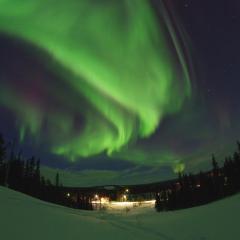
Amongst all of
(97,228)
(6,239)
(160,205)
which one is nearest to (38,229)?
(6,239)

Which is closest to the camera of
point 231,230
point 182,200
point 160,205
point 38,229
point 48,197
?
point 38,229

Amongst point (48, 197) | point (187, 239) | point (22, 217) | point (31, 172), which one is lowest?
point (187, 239)

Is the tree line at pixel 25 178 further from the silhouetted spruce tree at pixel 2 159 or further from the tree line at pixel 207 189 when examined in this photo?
the tree line at pixel 207 189

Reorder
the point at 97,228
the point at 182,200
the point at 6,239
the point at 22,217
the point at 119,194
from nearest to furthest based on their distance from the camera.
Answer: the point at 6,239
the point at 22,217
the point at 97,228
the point at 182,200
the point at 119,194

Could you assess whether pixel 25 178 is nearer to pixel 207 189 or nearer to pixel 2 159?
pixel 2 159

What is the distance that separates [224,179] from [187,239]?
247 ft

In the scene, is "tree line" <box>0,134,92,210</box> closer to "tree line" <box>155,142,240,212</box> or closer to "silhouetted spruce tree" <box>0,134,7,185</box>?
"silhouetted spruce tree" <box>0,134,7,185</box>

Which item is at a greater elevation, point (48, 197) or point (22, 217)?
point (48, 197)

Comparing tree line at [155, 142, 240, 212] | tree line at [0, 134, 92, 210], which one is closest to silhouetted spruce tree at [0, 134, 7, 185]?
tree line at [0, 134, 92, 210]

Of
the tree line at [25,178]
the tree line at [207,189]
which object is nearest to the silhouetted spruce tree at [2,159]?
the tree line at [25,178]

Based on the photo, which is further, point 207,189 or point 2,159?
point 207,189

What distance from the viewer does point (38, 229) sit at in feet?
29.2

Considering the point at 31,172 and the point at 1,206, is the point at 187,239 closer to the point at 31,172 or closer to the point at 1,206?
the point at 1,206

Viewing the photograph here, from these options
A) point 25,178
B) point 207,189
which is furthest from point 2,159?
point 207,189
